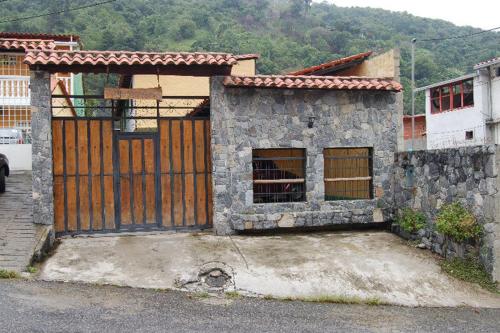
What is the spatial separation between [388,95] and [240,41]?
3197 cm

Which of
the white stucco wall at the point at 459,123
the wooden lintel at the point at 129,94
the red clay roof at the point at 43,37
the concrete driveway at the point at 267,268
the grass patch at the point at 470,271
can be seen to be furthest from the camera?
the white stucco wall at the point at 459,123

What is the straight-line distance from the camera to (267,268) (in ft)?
27.9

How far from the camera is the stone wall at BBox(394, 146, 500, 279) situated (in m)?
8.41

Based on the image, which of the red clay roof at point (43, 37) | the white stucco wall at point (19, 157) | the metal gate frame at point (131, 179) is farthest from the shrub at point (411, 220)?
the red clay roof at point (43, 37)

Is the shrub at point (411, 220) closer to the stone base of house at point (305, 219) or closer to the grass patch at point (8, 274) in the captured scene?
the stone base of house at point (305, 219)

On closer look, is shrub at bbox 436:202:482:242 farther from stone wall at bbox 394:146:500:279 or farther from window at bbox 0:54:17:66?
window at bbox 0:54:17:66

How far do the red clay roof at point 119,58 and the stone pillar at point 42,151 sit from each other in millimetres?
445

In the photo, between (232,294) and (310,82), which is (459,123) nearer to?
(310,82)

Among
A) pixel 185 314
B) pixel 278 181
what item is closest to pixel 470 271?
pixel 278 181

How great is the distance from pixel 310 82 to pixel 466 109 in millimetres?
18305

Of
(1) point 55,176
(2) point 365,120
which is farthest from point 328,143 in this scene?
(1) point 55,176

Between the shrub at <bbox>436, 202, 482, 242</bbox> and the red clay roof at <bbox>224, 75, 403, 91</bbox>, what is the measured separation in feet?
9.91

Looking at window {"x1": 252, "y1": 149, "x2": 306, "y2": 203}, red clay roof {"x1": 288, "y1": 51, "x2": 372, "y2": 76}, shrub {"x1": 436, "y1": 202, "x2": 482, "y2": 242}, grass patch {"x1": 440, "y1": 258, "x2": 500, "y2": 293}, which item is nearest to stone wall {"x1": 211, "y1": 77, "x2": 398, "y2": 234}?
window {"x1": 252, "y1": 149, "x2": 306, "y2": 203}

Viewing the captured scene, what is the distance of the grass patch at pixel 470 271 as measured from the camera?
27.3 feet
